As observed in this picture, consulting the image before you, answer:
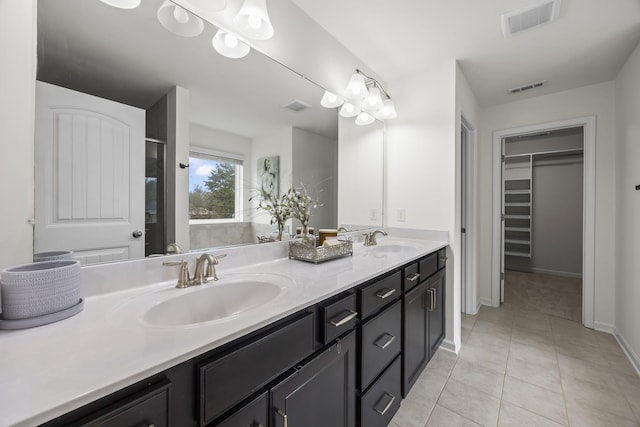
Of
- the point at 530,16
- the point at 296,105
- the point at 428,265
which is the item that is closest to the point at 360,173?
the point at 296,105

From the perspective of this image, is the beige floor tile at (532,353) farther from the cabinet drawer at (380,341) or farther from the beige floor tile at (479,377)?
the cabinet drawer at (380,341)

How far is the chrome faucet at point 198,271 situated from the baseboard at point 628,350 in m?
2.87

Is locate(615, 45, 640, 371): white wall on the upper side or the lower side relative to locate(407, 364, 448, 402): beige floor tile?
upper

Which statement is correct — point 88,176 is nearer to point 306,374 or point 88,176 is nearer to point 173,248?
point 173,248

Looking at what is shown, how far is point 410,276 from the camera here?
1522 millimetres

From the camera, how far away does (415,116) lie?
2.32 meters

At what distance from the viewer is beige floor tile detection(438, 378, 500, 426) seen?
1.45 metres

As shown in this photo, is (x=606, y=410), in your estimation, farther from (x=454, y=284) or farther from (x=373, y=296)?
(x=373, y=296)

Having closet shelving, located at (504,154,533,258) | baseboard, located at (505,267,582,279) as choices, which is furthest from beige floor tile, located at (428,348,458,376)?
baseboard, located at (505,267,582,279)

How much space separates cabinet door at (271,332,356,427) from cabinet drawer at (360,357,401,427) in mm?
105

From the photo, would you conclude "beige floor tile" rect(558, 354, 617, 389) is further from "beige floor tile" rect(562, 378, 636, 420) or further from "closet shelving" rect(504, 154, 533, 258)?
"closet shelving" rect(504, 154, 533, 258)

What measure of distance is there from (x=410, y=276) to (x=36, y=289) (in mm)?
1518

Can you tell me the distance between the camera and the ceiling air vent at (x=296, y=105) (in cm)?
166

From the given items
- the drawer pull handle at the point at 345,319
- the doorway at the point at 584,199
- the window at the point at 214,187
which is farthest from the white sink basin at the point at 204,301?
the doorway at the point at 584,199
